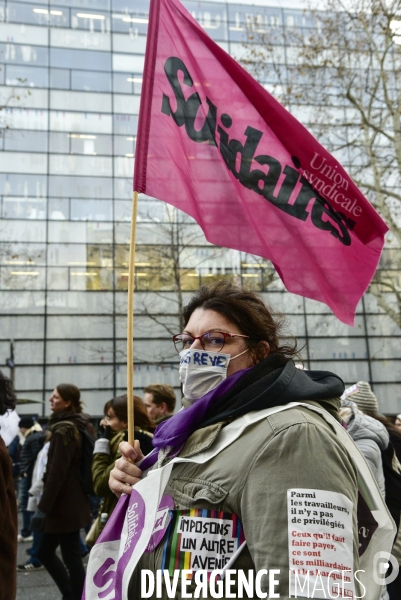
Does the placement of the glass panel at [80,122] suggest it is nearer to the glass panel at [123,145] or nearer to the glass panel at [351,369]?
the glass panel at [123,145]

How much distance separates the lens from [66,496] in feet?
18.7

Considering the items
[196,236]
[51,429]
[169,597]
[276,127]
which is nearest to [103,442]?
[51,429]

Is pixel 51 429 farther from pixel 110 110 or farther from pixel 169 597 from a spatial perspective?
pixel 110 110

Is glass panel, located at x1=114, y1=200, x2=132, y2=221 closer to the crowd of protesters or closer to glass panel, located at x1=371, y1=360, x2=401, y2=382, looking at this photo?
glass panel, located at x1=371, y1=360, x2=401, y2=382

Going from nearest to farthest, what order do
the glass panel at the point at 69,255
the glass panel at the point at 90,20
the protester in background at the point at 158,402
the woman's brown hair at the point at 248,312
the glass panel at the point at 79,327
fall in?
the woman's brown hair at the point at 248,312, the protester in background at the point at 158,402, the glass panel at the point at 79,327, the glass panel at the point at 69,255, the glass panel at the point at 90,20

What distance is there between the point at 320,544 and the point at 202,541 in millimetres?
362

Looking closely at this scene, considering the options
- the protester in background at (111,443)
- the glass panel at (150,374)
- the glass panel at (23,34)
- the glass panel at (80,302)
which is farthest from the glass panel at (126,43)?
the protester in background at (111,443)

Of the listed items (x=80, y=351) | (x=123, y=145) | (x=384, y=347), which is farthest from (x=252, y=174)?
(x=384, y=347)

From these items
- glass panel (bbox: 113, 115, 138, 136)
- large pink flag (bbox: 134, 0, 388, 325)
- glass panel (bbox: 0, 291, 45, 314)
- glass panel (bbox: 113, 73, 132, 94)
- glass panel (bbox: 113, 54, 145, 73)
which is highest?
glass panel (bbox: 113, 54, 145, 73)

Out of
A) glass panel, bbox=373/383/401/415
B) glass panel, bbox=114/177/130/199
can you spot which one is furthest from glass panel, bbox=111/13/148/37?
glass panel, bbox=373/383/401/415

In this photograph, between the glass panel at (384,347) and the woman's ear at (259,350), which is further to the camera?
the glass panel at (384,347)

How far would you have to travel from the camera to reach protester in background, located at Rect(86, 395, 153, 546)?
4668 mm

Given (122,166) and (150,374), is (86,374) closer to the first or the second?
(150,374)

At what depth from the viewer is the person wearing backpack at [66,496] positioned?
5.42 m
